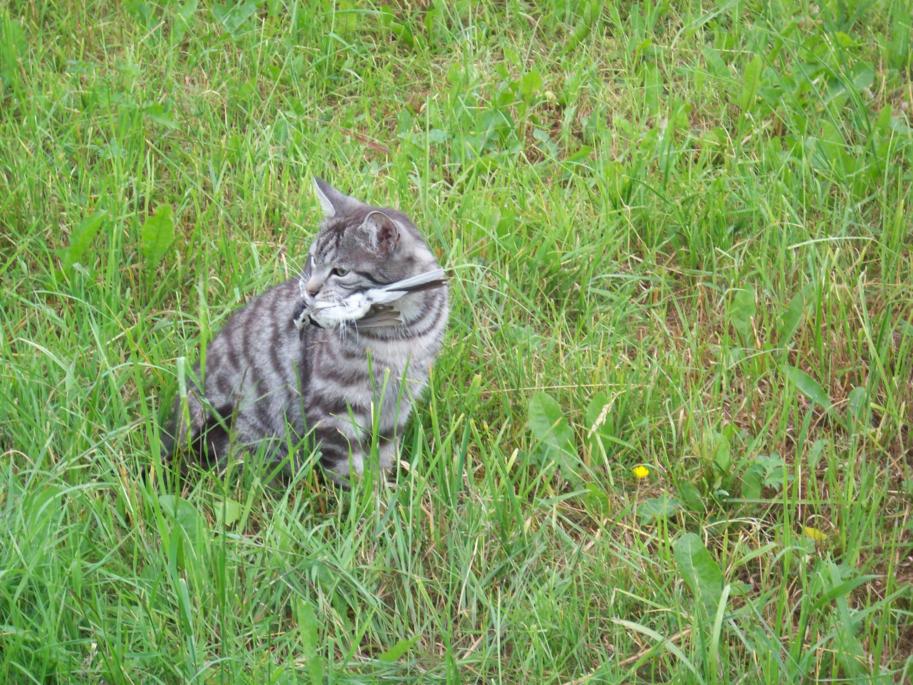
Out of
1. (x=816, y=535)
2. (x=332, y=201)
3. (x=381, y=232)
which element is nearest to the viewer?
(x=816, y=535)

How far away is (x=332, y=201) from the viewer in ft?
13.3

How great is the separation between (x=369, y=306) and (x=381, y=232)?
251 mm

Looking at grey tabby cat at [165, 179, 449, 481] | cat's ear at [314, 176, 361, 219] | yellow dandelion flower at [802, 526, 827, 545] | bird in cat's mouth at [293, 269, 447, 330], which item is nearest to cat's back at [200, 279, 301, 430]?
grey tabby cat at [165, 179, 449, 481]

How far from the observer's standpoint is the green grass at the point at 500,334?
3.02 meters

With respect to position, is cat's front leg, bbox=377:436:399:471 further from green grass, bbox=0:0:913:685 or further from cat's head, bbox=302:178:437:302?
cat's head, bbox=302:178:437:302

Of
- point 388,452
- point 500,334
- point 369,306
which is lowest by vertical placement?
point 388,452

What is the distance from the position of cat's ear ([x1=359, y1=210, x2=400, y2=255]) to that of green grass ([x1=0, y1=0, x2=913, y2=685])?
52 centimetres

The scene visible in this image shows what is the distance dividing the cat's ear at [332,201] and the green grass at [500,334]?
0.50m

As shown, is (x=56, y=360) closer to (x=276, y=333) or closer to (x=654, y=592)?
(x=276, y=333)

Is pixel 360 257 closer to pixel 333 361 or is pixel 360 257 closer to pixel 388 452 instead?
pixel 333 361

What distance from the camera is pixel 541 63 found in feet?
18.3

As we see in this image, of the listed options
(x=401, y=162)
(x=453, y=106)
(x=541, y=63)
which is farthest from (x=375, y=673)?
(x=541, y=63)

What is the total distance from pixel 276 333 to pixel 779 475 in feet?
5.74

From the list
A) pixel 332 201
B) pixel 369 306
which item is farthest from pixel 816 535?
pixel 332 201
